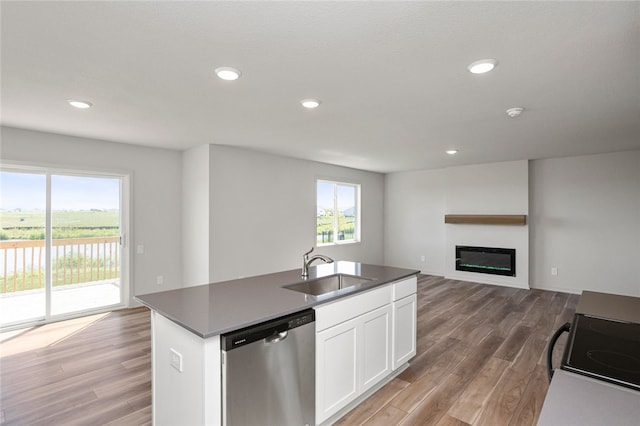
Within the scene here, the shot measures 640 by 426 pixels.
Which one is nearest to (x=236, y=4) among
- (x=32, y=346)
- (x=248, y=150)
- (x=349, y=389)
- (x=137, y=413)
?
(x=349, y=389)

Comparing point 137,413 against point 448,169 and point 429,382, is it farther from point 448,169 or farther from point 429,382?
point 448,169

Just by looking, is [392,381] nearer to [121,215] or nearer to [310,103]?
[310,103]

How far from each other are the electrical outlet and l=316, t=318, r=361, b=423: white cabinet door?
2.55ft

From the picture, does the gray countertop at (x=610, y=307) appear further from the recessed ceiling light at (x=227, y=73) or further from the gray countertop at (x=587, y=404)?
the recessed ceiling light at (x=227, y=73)

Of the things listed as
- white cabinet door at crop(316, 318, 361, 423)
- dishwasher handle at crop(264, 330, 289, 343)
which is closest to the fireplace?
white cabinet door at crop(316, 318, 361, 423)

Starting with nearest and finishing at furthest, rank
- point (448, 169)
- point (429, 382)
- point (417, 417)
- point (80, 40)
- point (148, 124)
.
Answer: point (80, 40) < point (417, 417) < point (429, 382) < point (148, 124) < point (448, 169)

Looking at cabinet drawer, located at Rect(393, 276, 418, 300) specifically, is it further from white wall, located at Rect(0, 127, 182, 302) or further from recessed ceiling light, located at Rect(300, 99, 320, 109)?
white wall, located at Rect(0, 127, 182, 302)

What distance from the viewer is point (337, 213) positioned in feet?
22.7

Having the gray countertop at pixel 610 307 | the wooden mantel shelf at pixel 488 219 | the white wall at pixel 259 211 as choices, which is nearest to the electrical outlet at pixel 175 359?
the gray countertop at pixel 610 307

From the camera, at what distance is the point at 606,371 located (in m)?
0.99

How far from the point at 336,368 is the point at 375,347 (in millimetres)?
465

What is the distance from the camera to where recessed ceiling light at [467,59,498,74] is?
6.89 ft

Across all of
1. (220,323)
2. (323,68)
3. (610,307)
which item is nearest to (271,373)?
(220,323)

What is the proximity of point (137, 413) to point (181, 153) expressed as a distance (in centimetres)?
386
